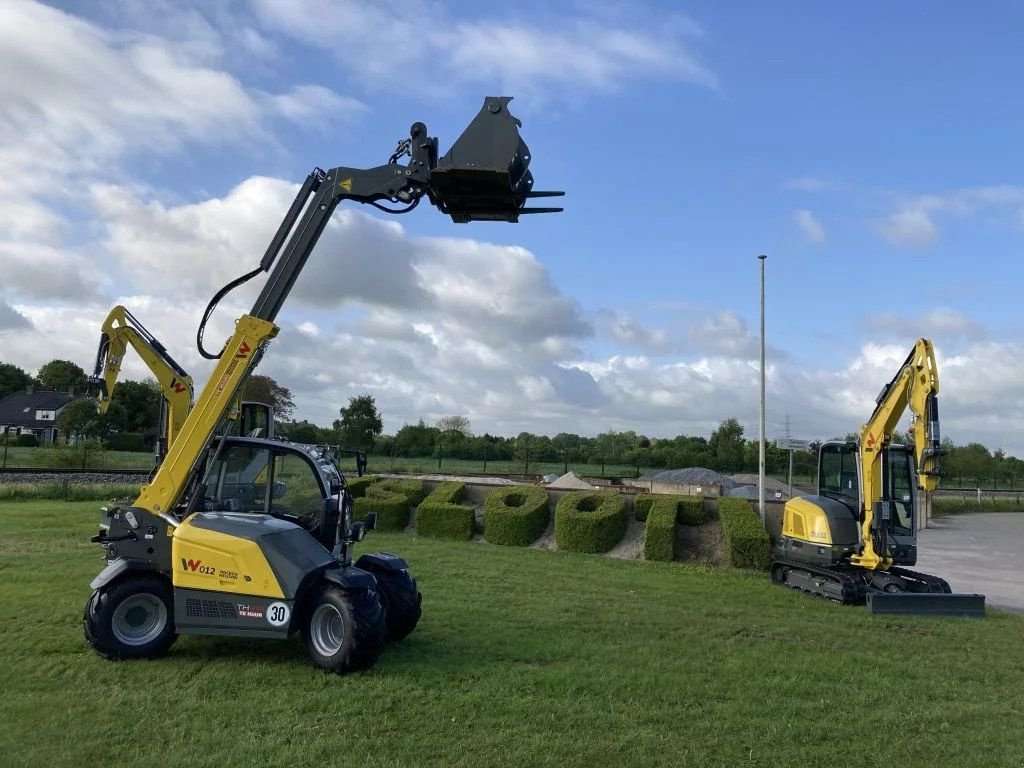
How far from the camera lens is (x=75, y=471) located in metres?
33.5

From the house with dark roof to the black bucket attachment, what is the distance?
215ft

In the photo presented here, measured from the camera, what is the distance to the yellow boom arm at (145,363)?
8.91 metres

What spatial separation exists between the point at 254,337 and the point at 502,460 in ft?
149

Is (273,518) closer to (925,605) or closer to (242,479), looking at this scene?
(242,479)

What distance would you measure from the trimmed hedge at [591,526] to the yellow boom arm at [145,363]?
11236mm

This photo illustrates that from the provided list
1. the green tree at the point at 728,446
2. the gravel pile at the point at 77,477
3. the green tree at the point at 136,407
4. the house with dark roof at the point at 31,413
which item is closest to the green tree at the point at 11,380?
the house with dark roof at the point at 31,413

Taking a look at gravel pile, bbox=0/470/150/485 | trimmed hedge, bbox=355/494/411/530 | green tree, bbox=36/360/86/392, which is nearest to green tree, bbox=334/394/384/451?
gravel pile, bbox=0/470/150/485

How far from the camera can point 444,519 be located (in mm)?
20125

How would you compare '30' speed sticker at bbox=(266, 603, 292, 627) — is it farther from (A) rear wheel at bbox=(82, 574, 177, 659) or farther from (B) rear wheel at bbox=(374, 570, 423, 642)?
(B) rear wheel at bbox=(374, 570, 423, 642)

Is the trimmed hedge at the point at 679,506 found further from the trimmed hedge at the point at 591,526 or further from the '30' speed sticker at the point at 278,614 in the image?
the '30' speed sticker at the point at 278,614

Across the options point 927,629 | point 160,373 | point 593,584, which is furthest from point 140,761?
point 927,629

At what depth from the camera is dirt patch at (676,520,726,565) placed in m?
17.7

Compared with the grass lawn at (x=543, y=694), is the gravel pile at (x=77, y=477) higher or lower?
higher

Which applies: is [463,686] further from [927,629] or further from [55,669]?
[927,629]
